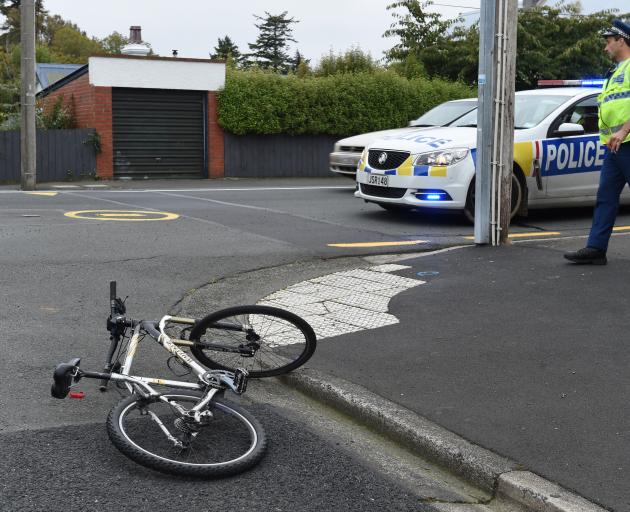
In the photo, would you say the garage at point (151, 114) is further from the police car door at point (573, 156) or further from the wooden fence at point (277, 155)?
the police car door at point (573, 156)

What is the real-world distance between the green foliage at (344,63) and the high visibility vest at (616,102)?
2160 cm

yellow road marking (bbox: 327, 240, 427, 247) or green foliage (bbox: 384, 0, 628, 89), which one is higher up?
green foliage (bbox: 384, 0, 628, 89)

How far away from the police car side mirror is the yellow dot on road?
499cm

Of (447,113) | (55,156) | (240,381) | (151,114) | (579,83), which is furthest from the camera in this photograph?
(151,114)

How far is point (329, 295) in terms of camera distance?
7332 mm

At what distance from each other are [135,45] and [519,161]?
17.3 meters

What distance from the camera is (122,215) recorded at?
12344 mm

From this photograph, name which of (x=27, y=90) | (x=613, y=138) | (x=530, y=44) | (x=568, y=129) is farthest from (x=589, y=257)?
(x=530, y=44)

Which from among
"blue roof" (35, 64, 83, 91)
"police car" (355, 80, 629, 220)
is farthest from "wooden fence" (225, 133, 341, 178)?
"blue roof" (35, 64, 83, 91)

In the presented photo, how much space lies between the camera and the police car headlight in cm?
1105

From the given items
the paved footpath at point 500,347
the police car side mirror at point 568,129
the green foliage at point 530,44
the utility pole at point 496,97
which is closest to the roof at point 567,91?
the police car side mirror at point 568,129

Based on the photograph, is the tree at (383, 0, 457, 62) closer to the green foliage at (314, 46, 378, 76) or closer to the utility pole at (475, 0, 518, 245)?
the green foliage at (314, 46, 378, 76)

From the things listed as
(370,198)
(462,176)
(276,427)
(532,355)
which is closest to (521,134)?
(462,176)

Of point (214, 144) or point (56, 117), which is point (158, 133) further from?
point (56, 117)
